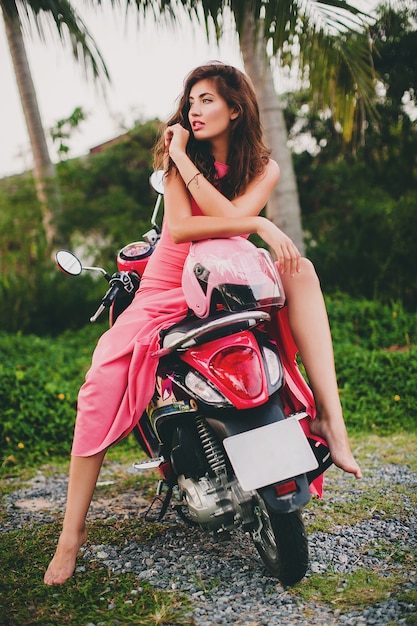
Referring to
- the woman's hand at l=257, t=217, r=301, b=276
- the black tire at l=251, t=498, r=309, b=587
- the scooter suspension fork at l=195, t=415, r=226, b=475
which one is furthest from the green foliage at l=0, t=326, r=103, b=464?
the woman's hand at l=257, t=217, r=301, b=276

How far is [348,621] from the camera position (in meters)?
1.83

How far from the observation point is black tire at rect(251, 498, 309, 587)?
189 cm

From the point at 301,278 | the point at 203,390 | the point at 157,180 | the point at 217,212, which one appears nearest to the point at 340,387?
the point at 157,180

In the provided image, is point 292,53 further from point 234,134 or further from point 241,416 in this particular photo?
point 241,416

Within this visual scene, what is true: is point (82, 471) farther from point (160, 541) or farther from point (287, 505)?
point (287, 505)

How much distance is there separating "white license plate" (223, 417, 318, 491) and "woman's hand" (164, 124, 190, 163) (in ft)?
3.43

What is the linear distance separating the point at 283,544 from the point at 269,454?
30 cm

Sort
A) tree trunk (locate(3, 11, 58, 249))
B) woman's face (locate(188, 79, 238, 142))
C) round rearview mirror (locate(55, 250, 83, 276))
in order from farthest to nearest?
tree trunk (locate(3, 11, 58, 249)) → round rearview mirror (locate(55, 250, 83, 276)) → woman's face (locate(188, 79, 238, 142))

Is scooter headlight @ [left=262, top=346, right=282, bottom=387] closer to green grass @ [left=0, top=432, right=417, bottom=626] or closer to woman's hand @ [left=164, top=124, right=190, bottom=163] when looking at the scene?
green grass @ [left=0, top=432, right=417, bottom=626]

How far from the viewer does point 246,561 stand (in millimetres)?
2266

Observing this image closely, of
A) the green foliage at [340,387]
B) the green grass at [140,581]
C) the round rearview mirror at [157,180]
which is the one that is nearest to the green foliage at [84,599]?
the green grass at [140,581]

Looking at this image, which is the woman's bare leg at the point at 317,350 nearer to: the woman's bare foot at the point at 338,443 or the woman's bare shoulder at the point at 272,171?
the woman's bare foot at the point at 338,443

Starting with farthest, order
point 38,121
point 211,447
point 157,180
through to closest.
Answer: point 38,121, point 157,180, point 211,447

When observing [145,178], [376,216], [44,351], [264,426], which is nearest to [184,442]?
[264,426]
